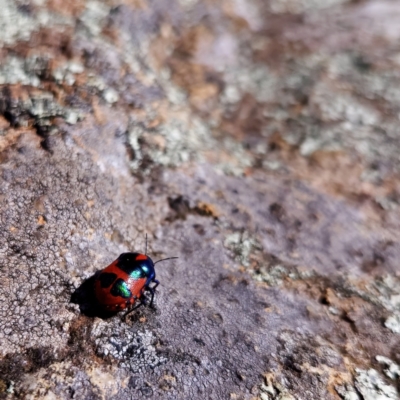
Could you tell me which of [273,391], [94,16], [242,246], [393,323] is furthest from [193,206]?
[94,16]

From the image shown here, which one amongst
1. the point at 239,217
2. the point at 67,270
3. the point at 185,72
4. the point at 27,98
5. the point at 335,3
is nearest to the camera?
the point at 67,270

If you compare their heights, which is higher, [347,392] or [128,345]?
[128,345]

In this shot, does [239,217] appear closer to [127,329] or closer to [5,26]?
[127,329]

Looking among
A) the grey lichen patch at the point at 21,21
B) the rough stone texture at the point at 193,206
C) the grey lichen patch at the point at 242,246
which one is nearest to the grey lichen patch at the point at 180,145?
the rough stone texture at the point at 193,206

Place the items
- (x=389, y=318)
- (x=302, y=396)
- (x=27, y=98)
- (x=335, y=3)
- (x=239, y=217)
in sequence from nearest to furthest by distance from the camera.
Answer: (x=302, y=396), (x=389, y=318), (x=27, y=98), (x=239, y=217), (x=335, y=3)

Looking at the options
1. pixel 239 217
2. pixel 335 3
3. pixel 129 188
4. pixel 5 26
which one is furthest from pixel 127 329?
pixel 335 3

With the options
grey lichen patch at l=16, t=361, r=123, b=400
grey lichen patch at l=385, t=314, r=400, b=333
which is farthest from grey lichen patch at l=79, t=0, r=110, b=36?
grey lichen patch at l=385, t=314, r=400, b=333

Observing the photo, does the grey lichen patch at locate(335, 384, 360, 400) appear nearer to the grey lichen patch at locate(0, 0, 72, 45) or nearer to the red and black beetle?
the red and black beetle

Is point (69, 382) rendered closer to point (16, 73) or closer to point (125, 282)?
point (125, 282)
